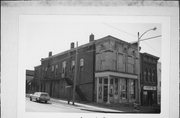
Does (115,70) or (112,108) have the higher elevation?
(115,70)

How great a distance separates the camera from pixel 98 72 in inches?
159

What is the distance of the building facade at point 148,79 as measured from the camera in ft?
12.9

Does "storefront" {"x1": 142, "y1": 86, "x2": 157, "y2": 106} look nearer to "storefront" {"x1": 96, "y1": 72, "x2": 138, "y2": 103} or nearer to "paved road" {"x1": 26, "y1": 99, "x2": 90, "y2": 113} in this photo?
"storefront" {"x1": 96, "y1": 72, "x2": 138, "y2": 103}

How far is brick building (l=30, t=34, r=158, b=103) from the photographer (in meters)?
3.98

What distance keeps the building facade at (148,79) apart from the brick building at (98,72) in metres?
0.12

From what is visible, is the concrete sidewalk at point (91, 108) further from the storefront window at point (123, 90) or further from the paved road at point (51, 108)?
the storefront window at point (123, 90)

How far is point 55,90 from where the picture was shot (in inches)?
158

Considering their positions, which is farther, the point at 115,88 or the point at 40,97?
the point at 115,88

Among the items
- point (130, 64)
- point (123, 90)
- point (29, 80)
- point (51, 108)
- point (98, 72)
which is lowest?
point (51, 108)

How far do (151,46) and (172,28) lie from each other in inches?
18.6

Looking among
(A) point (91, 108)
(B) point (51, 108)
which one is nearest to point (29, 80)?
(B) point (51, 108)

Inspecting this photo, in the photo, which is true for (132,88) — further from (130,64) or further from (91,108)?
(91,108)

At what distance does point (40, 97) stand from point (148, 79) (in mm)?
1801

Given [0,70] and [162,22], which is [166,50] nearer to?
[162,22]
